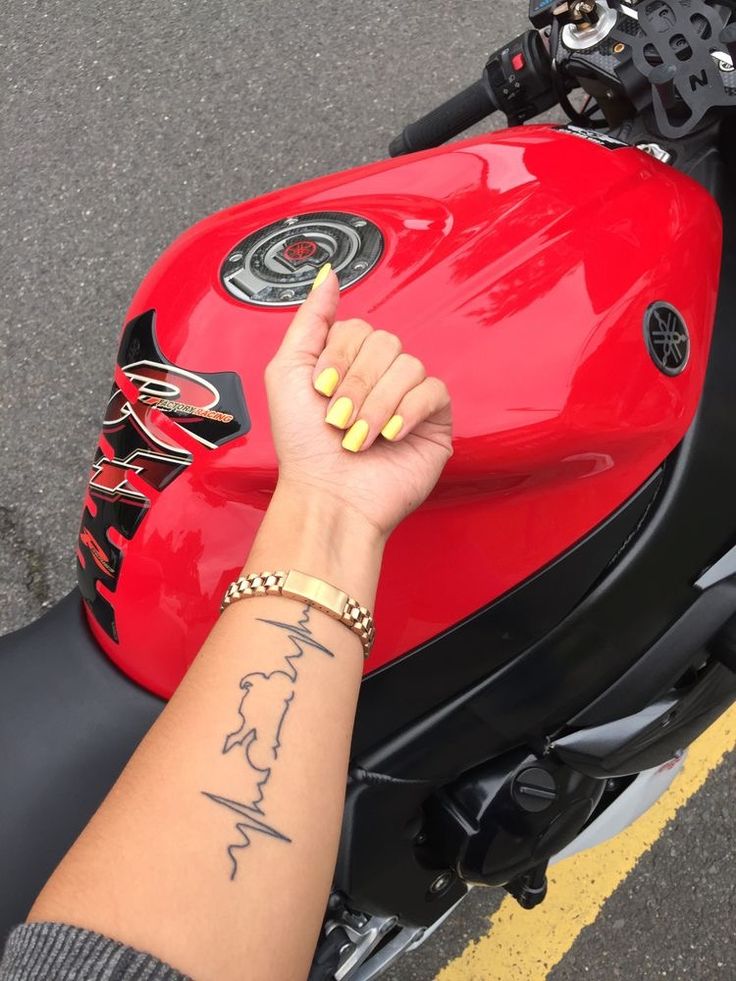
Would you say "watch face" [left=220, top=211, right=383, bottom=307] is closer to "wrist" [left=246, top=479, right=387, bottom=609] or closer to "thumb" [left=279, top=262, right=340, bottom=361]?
"thumb" [left=279, top=262, right=340, bottom=361]

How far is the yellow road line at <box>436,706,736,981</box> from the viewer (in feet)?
5.89

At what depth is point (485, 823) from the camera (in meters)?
1.13

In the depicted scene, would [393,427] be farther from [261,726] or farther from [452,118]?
[452,118]

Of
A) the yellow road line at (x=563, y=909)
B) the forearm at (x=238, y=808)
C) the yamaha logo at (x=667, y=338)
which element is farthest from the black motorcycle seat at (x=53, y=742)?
the yellow road line at (x=563, y=909)

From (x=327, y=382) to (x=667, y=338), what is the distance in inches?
17.5

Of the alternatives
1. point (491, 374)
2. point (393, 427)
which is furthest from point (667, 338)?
point (393, 427)

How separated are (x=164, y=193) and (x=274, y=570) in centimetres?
213

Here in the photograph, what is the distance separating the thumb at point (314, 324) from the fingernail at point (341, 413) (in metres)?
0.07

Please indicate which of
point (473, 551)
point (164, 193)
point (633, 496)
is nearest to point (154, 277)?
point (473, 551)

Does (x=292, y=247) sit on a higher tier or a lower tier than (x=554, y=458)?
higher

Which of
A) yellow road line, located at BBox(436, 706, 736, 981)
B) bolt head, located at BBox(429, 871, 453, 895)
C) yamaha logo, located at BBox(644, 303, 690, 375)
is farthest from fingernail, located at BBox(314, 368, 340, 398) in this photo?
yellow road line, located at BBox(436, 706, 736, 981)

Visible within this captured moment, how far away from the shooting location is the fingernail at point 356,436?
751 millimetres

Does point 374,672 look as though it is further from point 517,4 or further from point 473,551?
point 517,4

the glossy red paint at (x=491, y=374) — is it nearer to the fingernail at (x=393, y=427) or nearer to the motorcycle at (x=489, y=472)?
the motorcycle at (x=489, y=472)
